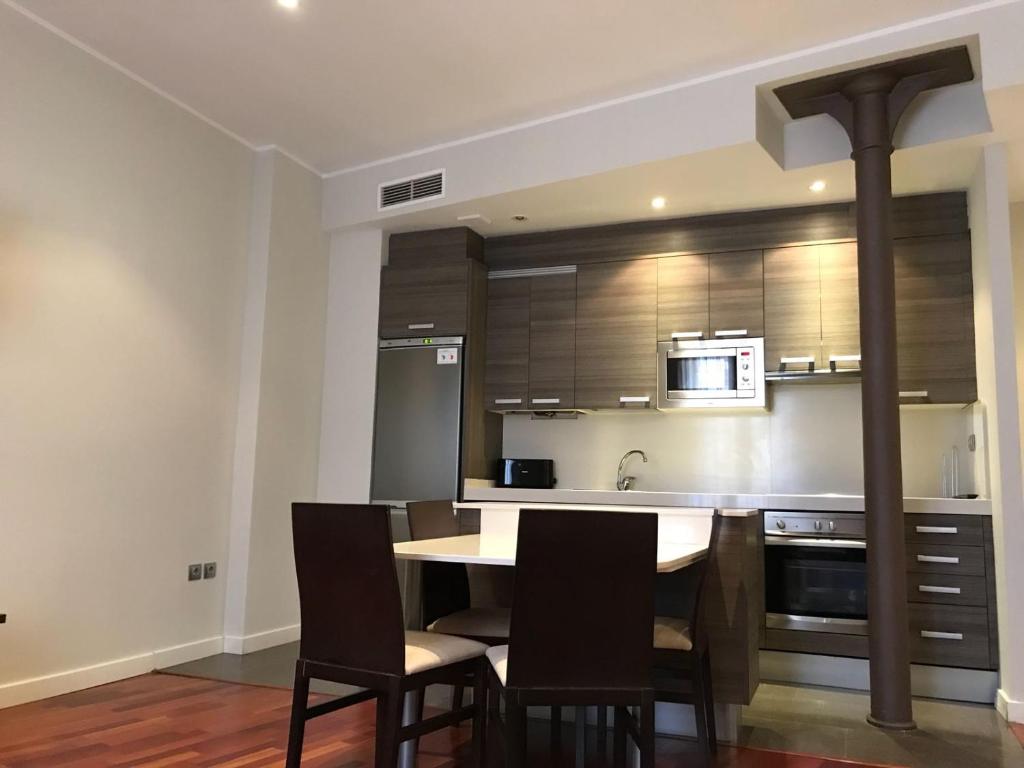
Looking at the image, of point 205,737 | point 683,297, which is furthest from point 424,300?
point 205,737

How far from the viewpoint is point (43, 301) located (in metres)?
3.74

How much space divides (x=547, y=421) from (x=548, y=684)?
346 centimetres

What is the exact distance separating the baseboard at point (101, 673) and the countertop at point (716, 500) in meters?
1.72

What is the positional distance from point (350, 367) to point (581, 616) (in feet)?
11.8

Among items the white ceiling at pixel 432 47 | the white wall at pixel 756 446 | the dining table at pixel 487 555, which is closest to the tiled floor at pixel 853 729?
the dining table at pixel 487 555

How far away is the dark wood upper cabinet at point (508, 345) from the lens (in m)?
5.32

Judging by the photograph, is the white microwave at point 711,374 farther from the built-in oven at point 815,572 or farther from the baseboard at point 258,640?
the baseboard at point 258,640

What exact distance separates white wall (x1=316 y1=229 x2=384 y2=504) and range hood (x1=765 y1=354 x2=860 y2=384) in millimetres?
2507

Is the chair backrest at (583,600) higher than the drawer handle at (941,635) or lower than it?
higher

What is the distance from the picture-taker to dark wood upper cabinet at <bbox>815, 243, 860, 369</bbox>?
4.57 meters

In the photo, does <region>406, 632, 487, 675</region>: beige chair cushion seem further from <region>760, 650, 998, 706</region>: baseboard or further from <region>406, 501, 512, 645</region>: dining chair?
<region>760, 650, 998, 706</region>: baseboard

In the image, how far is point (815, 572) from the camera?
4.24 m

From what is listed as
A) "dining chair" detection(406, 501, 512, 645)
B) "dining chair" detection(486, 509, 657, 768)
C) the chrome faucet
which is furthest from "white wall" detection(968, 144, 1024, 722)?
"dining chair" detection(486, 509, 657, 768)

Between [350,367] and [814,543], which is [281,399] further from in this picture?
[814,543]
